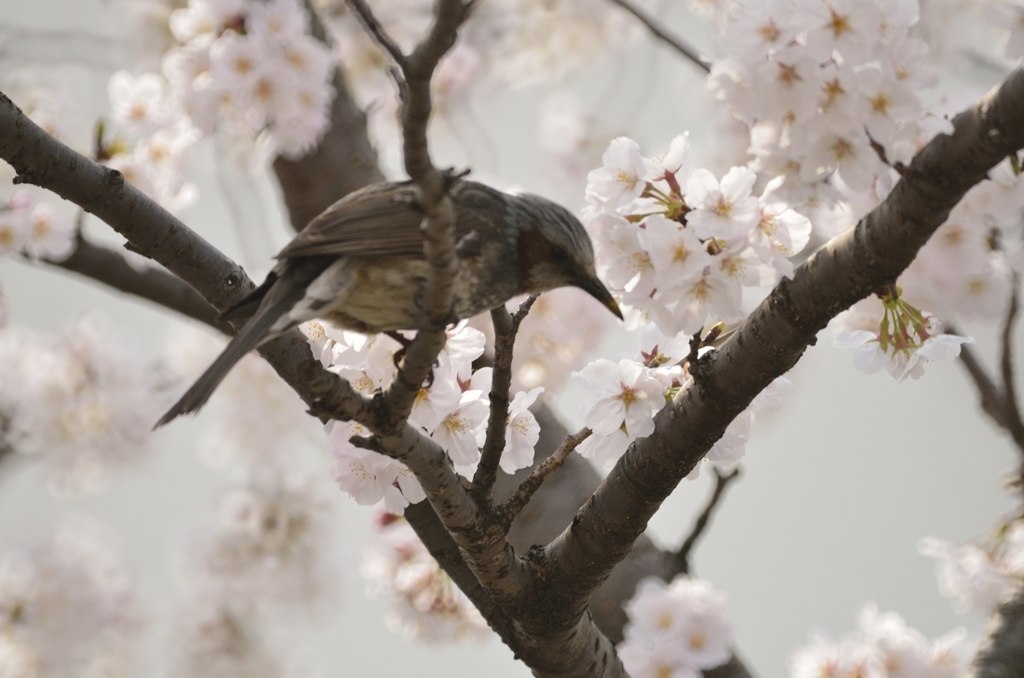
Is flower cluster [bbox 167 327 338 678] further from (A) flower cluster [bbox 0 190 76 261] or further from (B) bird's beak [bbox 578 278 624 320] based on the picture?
(B) bird's beak [bbox 578 278 624 320]

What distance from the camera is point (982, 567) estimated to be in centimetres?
251

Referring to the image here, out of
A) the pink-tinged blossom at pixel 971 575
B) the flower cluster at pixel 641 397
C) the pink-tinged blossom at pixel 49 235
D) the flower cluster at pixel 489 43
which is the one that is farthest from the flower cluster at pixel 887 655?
the flower cluster at pixel 489 43

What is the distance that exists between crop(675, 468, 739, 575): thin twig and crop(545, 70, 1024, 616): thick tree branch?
470 millimetres

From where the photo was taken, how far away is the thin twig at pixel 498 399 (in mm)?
1337

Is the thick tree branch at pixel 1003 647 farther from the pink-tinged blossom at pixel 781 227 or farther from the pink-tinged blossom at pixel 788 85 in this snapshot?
the pink-tinged blossom at pixel 788 85

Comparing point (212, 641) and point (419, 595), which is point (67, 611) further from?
point (419, 595)

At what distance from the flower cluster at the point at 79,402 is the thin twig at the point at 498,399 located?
2953 millimetres

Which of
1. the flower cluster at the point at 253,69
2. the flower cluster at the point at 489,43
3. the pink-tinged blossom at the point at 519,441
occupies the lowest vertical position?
the pink-tinged blossom at the point at 519,441

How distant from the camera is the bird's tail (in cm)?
115

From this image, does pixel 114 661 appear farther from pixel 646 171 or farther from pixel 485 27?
pixel 646 171

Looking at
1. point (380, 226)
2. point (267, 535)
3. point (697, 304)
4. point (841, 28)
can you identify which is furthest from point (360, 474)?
point (267, 535)

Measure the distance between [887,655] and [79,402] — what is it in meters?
3.33

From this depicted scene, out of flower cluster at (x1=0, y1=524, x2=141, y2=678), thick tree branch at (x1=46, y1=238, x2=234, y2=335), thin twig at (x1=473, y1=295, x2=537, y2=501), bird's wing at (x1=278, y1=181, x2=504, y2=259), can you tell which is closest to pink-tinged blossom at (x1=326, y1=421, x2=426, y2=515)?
thin twig at (x1=473, y1=295, x2=537, y2=501)

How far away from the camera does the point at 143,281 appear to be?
2.58m
